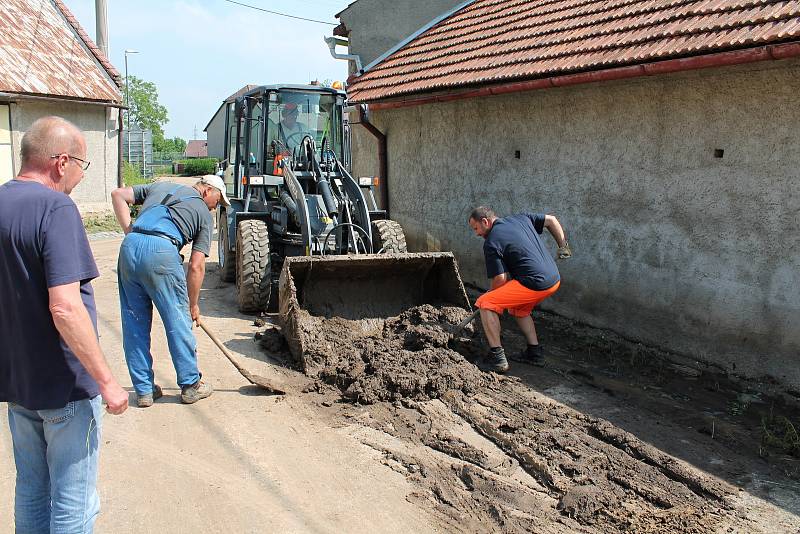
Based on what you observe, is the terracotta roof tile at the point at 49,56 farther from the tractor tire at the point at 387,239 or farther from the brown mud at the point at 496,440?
the brown mud at the point at 496,440

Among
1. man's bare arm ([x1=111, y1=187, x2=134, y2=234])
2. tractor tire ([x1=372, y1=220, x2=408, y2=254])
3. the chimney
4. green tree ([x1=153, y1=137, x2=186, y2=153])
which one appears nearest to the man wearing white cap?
man's bare arm ([x1=111, y1=187, x2=134, y2=234])

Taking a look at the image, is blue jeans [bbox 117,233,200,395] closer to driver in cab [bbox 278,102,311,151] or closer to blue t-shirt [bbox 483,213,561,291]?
blue t-shirt [bbox 483,213,561,291]

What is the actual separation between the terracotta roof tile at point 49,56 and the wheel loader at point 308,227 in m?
8.01

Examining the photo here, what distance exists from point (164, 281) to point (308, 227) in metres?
2.59

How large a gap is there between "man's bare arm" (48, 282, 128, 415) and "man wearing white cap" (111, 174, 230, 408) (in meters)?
2.61

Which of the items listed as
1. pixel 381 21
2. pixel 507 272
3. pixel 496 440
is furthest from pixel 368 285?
pixel 381 21

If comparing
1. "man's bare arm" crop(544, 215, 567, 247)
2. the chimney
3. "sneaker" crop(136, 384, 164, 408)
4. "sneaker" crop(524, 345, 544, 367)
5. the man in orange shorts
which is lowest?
"sneaker" crop(136, 384, 164, 408)

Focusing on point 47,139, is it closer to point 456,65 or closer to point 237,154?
point 237,154

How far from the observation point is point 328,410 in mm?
5227

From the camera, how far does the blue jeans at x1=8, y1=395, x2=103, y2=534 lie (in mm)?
2617

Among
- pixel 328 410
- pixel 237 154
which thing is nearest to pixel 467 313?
pixel 328 410

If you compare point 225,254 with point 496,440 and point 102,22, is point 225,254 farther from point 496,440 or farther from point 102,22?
point 102,22

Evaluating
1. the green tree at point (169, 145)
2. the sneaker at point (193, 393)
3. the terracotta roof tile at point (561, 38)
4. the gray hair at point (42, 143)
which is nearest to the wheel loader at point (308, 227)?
the sneaker at point (193, 393)

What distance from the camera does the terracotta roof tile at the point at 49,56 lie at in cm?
1512
